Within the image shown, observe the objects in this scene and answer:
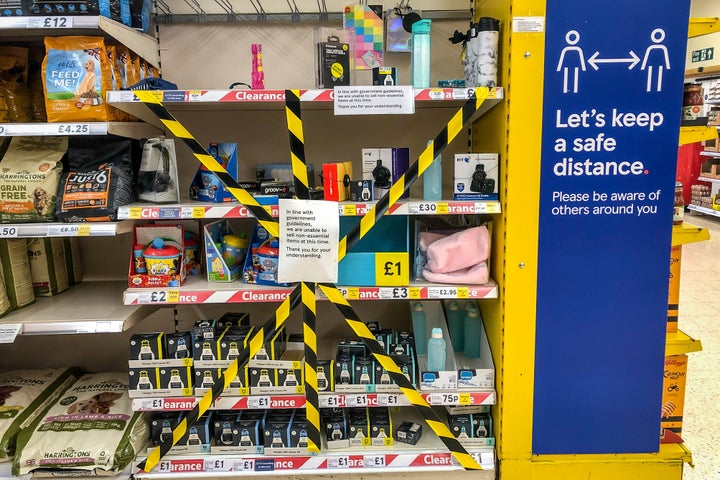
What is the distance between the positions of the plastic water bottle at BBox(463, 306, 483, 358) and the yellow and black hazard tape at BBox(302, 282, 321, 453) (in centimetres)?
75

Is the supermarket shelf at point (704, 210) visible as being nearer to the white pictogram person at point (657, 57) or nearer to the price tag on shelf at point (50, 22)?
the white pictogram person at point (657, 57)

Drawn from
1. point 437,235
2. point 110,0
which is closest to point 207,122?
point 110,0

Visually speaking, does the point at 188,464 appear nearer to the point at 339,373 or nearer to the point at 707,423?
the point at 339,373

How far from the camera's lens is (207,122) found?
258 cm

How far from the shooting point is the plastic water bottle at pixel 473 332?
238 cm

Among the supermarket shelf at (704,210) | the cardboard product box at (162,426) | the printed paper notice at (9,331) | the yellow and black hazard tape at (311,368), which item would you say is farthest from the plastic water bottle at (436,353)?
the supermarket shelf at (704,210)

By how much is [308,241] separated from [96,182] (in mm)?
898

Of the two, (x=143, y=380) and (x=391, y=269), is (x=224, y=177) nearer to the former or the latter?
(x=391, y=269)

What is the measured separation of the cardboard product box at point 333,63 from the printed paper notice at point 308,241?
0.52 m

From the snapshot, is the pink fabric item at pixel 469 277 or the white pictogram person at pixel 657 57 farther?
the pink fabric item at pixel 469 277

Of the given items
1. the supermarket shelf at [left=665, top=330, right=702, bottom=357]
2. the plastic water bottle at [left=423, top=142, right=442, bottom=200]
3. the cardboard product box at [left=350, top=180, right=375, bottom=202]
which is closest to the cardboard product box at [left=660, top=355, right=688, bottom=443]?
the supermarket shelf at [left=665, top=330, right=702, bottom=357]

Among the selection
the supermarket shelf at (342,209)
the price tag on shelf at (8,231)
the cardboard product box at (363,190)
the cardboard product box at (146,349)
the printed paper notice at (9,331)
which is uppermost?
the cardboard product box at (363,190)

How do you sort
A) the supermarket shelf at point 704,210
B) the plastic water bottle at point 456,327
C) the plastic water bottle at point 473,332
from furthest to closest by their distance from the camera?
the supermarket shelf at point 704,210 < the plastic water bottle at point 456,327 < the plastic water bottle at point 473,332

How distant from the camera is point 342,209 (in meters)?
2.00
